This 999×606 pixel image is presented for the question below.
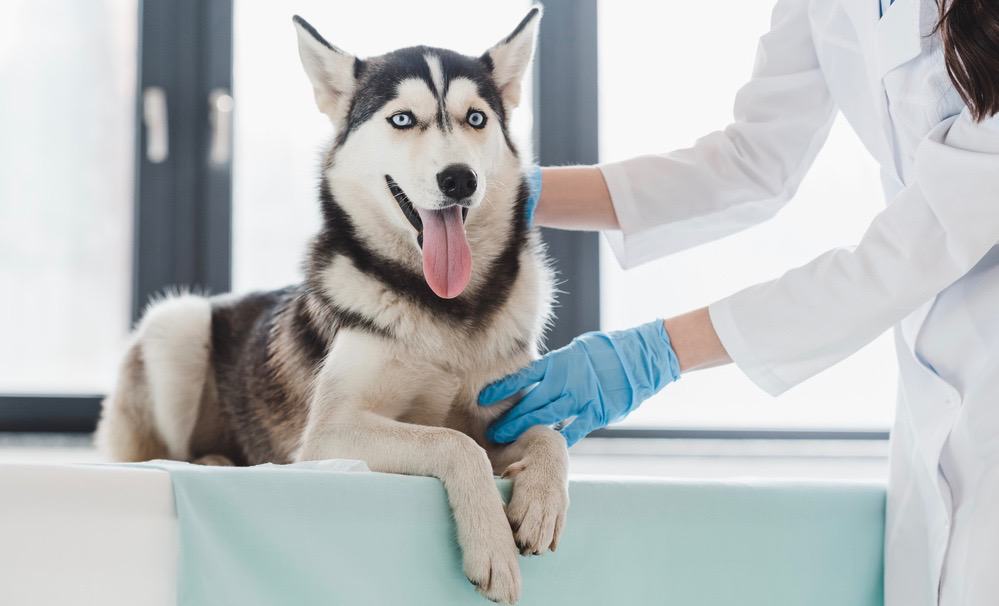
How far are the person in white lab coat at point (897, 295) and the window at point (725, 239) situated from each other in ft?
2.68

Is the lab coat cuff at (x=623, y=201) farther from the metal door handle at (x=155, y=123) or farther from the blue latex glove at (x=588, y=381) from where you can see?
the metal door handle at (x=155, y=123)

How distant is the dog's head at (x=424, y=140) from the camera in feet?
3.71

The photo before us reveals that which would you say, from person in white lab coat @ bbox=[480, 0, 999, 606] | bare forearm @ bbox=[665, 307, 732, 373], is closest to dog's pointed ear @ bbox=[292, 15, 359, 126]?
person in white lab coat @ bbox=[480, 0, 999, 606]

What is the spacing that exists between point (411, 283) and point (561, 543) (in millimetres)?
452

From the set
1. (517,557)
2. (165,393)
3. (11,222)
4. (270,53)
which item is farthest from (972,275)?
(11,222)

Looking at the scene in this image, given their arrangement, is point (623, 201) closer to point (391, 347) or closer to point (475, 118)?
point (475, 118)

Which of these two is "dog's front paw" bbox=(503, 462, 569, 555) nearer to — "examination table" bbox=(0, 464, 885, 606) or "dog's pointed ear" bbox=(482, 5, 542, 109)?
"examination table" bbox=(0, 464, 885, 606)

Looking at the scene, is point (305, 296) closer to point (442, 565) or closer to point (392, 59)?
point (392, 59)

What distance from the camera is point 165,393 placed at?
153cm

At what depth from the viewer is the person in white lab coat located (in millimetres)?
947

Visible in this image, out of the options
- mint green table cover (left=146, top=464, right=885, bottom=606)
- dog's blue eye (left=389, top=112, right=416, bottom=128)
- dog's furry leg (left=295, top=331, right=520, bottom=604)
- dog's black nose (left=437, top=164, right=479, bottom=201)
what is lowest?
mint green table cover (left=146, top=464, right=885, bottom=606)

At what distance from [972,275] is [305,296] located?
3.11 feet

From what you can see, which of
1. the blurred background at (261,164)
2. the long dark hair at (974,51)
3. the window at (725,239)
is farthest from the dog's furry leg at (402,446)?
the window at (725,239)

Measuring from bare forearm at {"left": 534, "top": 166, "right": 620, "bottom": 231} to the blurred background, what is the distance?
0.75 m
